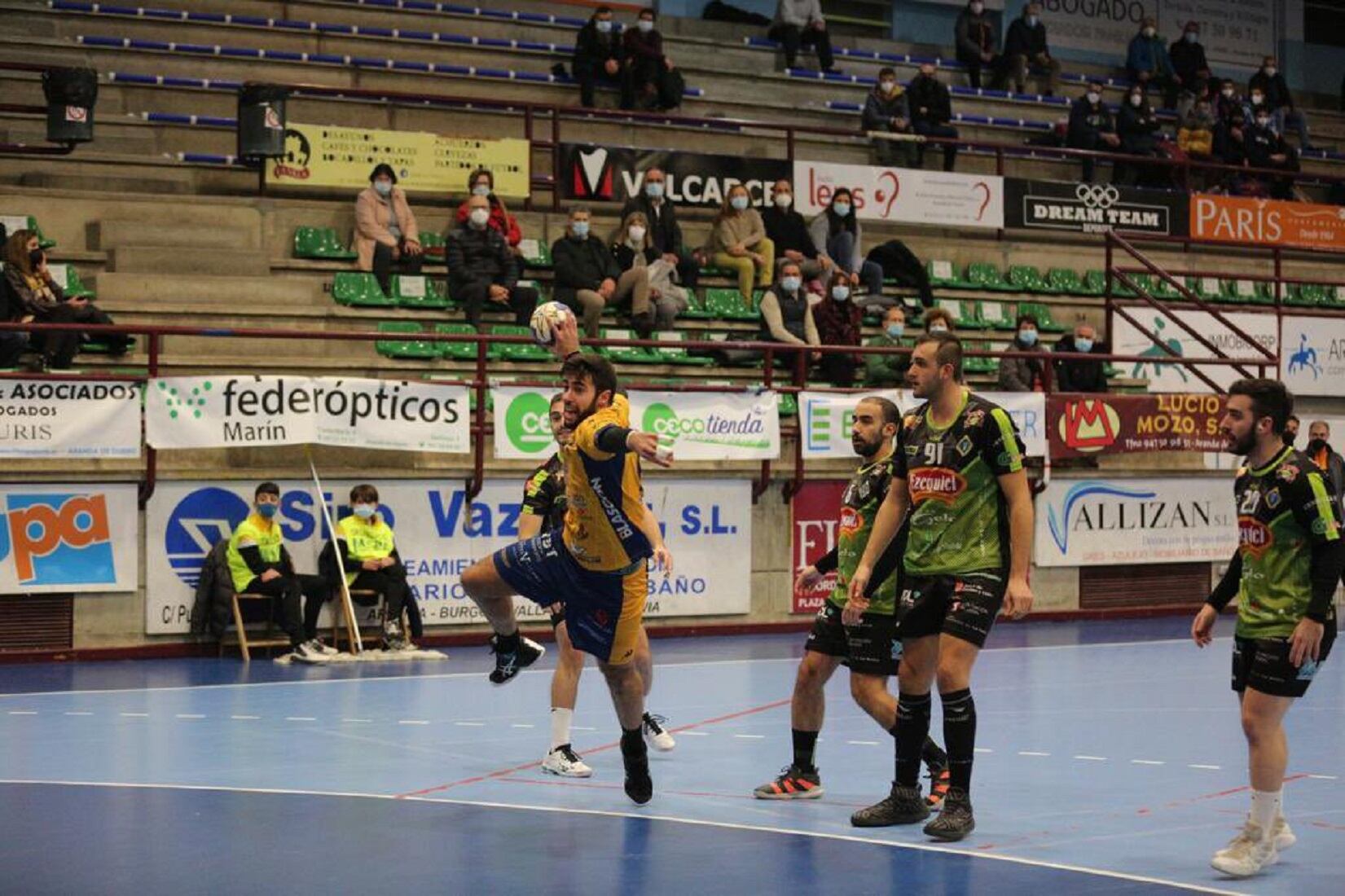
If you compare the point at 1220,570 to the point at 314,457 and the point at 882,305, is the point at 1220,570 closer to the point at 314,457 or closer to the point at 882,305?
the point at 882,305

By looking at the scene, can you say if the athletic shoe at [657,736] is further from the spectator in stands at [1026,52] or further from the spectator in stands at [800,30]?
the spectator in stands at [1026,52]

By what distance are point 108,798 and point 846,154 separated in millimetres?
19881

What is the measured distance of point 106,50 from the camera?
78.5ft

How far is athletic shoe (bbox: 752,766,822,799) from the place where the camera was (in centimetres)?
991

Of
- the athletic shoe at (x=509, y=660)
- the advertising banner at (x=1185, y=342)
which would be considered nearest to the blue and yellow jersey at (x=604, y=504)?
the athletic shoe at (x=509, y=660)

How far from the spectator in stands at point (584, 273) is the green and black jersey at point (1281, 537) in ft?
42.2

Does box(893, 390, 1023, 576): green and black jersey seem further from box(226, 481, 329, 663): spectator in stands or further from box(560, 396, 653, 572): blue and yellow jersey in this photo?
box(226, 481, 329, 663): spectator in stands

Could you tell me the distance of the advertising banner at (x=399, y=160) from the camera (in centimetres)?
2158

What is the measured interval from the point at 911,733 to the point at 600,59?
717 inches

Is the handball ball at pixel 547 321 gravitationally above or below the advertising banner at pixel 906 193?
below

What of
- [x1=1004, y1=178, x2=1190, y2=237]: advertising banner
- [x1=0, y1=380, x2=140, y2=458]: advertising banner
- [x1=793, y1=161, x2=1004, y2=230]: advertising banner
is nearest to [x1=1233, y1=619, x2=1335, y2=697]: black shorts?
[x1=0, y1=380, x2=140, y2=458]: advertising banner

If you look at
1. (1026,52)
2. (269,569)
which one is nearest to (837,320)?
(269,569)

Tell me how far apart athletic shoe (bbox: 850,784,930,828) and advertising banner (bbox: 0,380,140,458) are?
377 inches

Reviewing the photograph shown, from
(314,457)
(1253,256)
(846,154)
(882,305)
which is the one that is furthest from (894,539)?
(1253,256)
